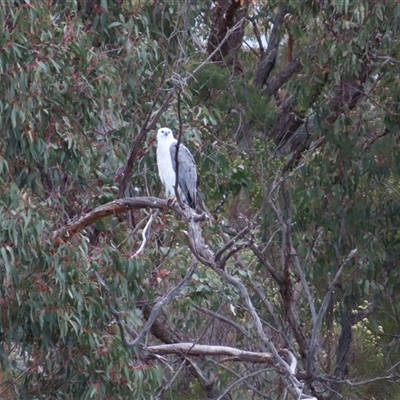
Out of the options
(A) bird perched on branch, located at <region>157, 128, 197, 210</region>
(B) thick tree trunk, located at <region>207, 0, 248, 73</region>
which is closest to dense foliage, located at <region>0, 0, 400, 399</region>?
(B) thick tree trunk, located at <region>207, 0, 248, 73</region>

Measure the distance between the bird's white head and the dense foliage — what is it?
10 cm

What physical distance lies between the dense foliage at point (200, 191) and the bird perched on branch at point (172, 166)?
0.40 feet

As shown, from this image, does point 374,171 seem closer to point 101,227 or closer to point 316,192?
point 316,192

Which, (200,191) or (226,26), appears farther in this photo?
(226,26)

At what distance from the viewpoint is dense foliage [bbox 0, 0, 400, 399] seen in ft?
15.5

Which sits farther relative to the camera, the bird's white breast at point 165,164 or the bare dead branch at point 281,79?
the bare dead branch at point 281,79

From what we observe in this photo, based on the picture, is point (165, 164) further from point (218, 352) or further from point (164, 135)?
point (218, 352)

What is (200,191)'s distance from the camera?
23.1ft

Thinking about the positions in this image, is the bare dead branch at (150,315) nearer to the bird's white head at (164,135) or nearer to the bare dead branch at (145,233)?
the bare dead branch at (145,233)

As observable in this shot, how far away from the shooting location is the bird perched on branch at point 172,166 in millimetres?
6020

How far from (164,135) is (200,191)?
40.8 inches

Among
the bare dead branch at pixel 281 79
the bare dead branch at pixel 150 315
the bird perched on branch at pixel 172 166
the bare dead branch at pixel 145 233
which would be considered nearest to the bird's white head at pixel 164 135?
the bird perched on branch at pixel 172 166

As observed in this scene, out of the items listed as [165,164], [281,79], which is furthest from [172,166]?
[281,79]

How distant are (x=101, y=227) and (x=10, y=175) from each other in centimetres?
68
